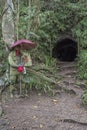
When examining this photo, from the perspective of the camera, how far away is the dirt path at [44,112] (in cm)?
648

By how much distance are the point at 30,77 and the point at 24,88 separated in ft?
1.38

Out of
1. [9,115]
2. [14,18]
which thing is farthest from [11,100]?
[14,18]

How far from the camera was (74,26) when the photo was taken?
11.1 m

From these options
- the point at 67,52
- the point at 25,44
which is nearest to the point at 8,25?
the point at 25,44

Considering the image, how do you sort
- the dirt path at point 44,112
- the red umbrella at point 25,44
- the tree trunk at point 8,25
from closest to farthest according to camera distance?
the dirt path at point 44,112 < the red umbrella at point 25,44 < the tree trunk at point 8,25

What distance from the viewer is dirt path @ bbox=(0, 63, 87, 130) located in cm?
648

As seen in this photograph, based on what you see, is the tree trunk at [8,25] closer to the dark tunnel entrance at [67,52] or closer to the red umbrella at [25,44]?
the red umbrella at [25,44]

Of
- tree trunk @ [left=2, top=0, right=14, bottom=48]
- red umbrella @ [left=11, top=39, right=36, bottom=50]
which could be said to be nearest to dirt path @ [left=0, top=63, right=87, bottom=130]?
red umbrella @ [left=11, top=39, right=36, bottom=50]

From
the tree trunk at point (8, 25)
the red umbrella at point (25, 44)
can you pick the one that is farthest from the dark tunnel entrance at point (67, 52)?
the red umbrella at point (25, 44)

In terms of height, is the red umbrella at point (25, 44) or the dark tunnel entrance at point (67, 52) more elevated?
the red umbrella at point (25, 44)

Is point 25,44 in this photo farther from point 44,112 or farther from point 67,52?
point 67,52

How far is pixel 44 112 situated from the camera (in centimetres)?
720

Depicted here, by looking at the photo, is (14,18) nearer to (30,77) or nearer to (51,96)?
(30,77)

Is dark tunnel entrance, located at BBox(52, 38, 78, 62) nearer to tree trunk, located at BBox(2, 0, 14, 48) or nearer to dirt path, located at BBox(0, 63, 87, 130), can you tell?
dirt path, located at BBox(0, 63, 87, 130)
